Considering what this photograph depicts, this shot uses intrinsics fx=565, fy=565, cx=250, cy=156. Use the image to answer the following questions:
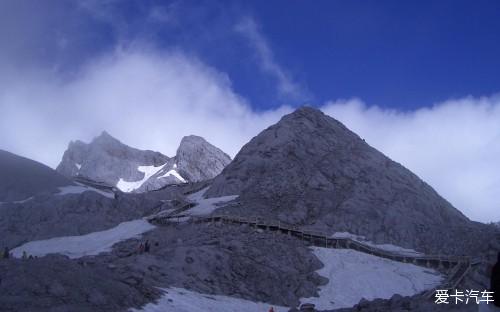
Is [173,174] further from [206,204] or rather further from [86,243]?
[86,243]

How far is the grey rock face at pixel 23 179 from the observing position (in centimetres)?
7638

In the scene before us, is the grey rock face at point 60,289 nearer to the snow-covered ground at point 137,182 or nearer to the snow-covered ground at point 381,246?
the snow-covered ground at point 381,246

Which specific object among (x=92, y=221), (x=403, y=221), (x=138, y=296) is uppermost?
(x=403, y=221)

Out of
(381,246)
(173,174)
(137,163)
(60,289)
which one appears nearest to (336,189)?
(381,246)

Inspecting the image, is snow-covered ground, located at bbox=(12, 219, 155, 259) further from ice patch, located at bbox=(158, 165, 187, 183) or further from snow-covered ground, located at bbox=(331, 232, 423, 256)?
ice patch, located at bbox=(158, 165, 187, 183)

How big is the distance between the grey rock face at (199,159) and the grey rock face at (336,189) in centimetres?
7266

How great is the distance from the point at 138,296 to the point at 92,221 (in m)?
39.3

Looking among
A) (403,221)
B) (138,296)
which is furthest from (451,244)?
(138,296)

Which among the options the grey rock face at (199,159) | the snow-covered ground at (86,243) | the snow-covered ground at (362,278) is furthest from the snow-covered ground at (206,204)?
the grey rock face at (199,159)

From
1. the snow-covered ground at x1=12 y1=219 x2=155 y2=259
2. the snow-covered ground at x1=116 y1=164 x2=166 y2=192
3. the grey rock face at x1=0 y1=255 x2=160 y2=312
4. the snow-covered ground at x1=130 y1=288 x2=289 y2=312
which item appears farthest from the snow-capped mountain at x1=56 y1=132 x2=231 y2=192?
the grey rock face at x1=0 y1=255 x2=160 y2=312

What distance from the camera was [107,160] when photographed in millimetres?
177125

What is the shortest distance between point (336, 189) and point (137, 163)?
12477 cm

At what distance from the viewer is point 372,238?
189 feet

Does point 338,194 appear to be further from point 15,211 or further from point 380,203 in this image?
point 15,211
